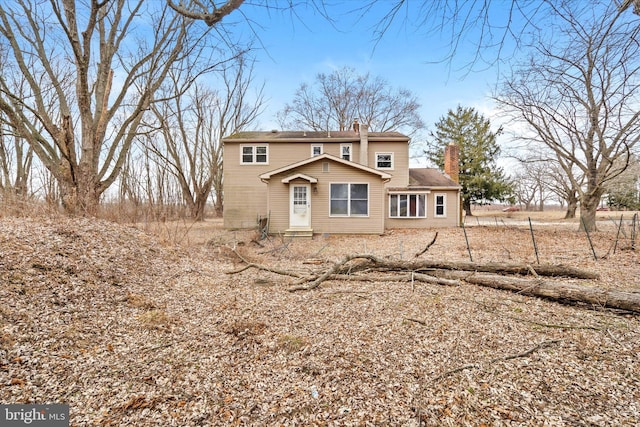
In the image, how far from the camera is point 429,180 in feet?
54.3

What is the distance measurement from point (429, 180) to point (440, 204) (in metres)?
1.66

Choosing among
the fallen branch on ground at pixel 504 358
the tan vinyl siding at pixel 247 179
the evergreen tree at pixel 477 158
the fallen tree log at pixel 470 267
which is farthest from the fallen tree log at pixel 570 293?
the evergreen tree at pixel 477 158

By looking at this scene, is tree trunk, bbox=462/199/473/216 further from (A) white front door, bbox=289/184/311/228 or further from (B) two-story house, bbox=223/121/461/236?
(A) white front door, bbox=289/184/311/228

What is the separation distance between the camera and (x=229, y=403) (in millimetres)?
2127

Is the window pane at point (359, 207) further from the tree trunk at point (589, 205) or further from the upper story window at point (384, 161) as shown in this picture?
the tree trunk at point (589, 205)

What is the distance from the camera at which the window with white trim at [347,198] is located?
12867 millimetres

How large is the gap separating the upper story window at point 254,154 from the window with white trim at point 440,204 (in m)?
9.10

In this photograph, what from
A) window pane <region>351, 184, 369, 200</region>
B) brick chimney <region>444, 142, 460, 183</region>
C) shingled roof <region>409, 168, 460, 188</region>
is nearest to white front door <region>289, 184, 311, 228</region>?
window pane <region>351, 184, 369, 200</region>

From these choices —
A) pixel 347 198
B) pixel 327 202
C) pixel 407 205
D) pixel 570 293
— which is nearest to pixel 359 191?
pixel 347 198

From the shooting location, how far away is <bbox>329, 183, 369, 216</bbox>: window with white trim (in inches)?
507

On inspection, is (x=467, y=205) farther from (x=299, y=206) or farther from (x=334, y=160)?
(x=299, y=206)

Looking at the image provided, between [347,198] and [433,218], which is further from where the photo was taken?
[433,218]

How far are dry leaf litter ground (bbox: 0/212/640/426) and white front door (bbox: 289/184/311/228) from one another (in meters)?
7.49

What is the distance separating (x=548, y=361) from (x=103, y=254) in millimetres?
6042
